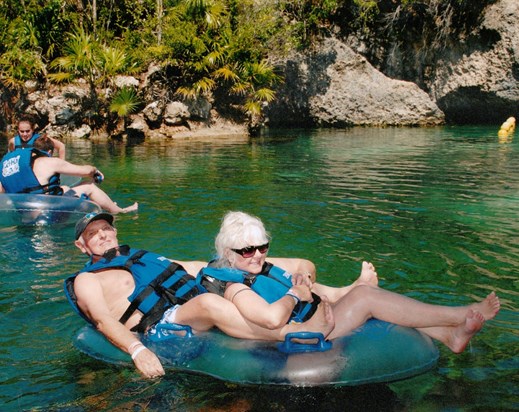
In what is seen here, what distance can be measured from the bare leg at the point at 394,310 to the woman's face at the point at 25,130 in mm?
6092

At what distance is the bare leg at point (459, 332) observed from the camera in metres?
3.68

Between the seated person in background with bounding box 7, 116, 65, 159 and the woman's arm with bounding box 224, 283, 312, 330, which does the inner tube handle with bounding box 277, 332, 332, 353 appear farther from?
the seated person in background with bounding box 7, 116, 65, 159

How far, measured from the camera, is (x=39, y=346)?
4.52 meters

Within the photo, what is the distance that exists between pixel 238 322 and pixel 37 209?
16.5 ft

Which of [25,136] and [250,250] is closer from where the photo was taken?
[250,250]

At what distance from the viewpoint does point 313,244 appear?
278 inches

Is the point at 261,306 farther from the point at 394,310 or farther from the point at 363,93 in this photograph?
the point at 363,93

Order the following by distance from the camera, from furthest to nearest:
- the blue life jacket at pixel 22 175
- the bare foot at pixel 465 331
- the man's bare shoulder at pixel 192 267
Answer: the blue life jacket at pixel 22 175, the man's bare shoulder at pixel 192 267, the bare foot at pixel 465 331

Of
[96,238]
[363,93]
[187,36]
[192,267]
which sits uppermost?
[187,36]

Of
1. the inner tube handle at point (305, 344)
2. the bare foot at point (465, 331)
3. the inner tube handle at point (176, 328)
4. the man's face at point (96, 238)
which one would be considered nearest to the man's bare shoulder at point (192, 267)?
the man's face at point (96, 238)

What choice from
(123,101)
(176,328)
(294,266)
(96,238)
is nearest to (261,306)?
(176,328)

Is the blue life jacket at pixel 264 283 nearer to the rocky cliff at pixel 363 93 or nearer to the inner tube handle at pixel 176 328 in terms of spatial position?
the inner tube handle at pixel 176 328

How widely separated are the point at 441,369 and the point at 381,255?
8.83 feet

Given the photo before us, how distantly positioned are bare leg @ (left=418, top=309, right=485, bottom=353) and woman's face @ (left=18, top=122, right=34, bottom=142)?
6539mm
